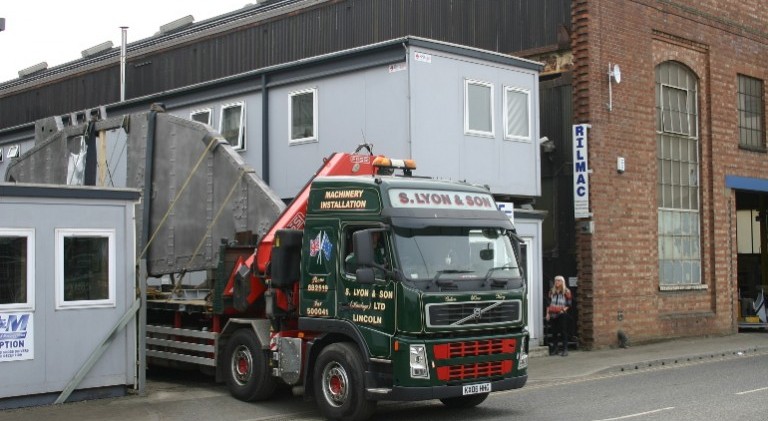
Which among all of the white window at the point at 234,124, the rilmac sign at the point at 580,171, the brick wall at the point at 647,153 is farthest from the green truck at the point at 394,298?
the brick wall at the point at 647,153

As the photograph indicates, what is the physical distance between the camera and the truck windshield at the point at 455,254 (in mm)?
11734

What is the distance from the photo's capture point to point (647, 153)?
22.7 m

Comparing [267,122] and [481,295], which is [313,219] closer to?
[481,295]

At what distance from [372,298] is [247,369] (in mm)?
2999

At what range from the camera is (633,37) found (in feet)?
73.9

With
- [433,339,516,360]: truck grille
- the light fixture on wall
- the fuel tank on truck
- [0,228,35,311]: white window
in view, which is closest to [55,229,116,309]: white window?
[0,228,35,311]: white window

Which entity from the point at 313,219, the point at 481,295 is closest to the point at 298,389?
the point at 313,219

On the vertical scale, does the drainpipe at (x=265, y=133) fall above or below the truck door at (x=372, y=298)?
above

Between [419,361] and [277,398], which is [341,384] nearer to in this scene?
[419,361]

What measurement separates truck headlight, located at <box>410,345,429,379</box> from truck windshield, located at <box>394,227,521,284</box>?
0.80 m

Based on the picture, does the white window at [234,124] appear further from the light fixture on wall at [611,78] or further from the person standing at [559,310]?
the light fixture on wall at [611,78]

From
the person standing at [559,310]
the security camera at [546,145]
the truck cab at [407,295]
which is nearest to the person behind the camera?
the truck cab at [407,295]

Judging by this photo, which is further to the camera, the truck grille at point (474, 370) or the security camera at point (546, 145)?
the security camera at point (546, 145)

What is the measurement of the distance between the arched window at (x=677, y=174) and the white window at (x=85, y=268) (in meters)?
14.1
